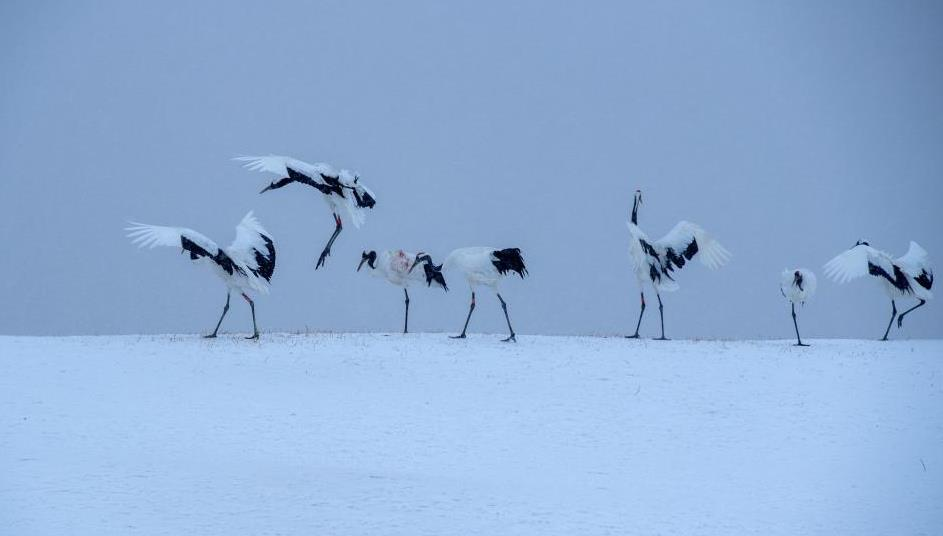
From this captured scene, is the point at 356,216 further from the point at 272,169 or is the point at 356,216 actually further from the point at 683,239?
the point at 683,239

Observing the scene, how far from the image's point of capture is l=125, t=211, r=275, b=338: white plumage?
65.4ft

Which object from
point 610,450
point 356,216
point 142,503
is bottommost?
point 142,503

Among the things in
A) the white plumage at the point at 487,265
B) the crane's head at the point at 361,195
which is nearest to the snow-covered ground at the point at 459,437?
the white plumage at the point at 487,265

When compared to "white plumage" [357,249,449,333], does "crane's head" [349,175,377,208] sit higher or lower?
higher

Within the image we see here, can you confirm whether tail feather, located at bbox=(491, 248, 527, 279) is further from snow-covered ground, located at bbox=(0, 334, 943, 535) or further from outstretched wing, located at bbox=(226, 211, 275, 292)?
outstretched wing, located at bbox=(226, 211, 275, 292)

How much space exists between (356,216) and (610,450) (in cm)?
888

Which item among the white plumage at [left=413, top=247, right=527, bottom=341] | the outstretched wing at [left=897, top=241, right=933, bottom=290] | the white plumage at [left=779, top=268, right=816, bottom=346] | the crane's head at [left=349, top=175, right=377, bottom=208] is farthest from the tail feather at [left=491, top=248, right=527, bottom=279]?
the outstretched wing at [left=897, top=241, right=933, bottom=290]

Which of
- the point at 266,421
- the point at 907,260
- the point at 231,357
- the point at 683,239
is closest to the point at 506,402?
the point at 266,421

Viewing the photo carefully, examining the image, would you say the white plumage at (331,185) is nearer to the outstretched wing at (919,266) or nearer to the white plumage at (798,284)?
the white plumage at (798,284)

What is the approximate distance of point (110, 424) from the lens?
1683cm

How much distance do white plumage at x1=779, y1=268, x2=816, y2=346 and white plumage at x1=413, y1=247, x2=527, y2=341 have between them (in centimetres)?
613

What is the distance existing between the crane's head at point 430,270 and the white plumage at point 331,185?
1764mm

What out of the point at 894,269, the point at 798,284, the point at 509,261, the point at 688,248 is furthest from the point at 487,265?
the point at 894,269

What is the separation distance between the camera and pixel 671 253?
2362 cm
